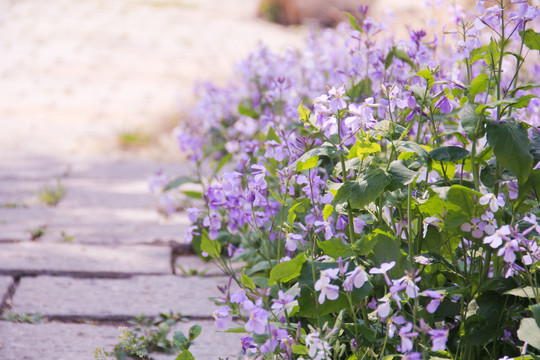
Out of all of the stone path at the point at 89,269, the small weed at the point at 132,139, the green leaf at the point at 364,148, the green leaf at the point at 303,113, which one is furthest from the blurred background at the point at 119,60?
the green leaf at the point at 364,148

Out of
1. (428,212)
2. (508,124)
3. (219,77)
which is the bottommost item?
(219,77)

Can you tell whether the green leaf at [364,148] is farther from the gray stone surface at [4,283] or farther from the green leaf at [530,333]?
the gray stone surface at [4,283]

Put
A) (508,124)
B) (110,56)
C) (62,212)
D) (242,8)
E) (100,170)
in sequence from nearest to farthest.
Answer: (508,124)
(62,212)
(100,170)
(110,56)
(242,8)

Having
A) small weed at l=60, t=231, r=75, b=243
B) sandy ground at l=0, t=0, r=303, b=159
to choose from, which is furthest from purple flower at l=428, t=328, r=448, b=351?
sandy ground at l=0, t=0, r=303, b=159

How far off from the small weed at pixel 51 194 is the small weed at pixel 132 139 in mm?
1111

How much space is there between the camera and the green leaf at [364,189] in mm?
1291

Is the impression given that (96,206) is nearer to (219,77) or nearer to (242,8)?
(219,77)

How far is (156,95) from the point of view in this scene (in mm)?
6047

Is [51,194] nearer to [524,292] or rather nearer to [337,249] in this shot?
[337,249]

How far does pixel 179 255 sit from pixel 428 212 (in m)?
1.49

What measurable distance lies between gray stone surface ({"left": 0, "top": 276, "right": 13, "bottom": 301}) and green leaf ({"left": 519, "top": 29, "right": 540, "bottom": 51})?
179 centimetres

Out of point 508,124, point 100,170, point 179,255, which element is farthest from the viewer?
point 100,170

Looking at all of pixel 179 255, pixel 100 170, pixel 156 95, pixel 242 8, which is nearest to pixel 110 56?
pixel 156 95

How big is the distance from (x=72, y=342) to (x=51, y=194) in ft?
5.31
